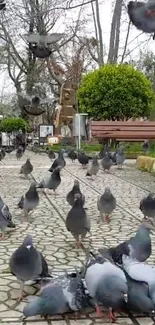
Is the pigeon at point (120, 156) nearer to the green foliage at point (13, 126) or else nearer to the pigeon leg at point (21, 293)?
the pigeon leg at point (21, 293)

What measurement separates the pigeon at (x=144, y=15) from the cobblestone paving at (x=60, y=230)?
6.60ft

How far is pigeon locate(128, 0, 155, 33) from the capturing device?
338 centimetres

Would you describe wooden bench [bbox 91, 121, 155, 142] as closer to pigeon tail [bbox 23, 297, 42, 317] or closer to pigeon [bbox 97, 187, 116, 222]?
pigeon [bbox 97, 187, 116, 222]

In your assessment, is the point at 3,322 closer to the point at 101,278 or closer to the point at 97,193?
the point at 101,278

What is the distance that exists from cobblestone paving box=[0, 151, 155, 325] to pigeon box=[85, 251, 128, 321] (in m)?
0.14

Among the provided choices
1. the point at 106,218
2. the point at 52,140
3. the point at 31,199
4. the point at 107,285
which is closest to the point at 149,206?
the point at 106,218

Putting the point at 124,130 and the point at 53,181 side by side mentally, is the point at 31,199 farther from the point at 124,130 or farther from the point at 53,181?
the point at 124,130

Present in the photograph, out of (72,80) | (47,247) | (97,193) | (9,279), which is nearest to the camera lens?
(9,279)

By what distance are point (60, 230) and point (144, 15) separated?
292cm

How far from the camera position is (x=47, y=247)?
188 inches

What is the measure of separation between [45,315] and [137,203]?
472cm

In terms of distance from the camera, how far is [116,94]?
19172mm

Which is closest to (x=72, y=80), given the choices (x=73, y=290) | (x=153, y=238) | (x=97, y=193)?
(x=97, y=193)

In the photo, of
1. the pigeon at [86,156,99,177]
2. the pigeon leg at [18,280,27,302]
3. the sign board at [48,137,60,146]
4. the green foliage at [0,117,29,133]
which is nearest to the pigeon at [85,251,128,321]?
the pigeon leg at [18,280,27,302]
